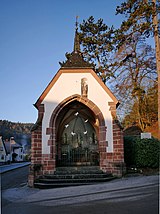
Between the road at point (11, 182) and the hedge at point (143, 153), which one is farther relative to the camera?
the hedge at point (143, 153)

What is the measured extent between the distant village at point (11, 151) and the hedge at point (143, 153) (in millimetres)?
41199

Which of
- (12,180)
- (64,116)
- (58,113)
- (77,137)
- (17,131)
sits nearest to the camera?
(58,113)

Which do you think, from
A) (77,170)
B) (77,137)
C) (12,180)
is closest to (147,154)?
(77,170)

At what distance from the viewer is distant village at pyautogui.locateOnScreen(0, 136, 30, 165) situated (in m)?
53.2

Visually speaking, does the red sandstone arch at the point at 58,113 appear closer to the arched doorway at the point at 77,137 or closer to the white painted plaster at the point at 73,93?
the white painted plaster at the point at 73,93

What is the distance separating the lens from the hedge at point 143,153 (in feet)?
42.2

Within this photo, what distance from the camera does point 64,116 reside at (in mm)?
14883

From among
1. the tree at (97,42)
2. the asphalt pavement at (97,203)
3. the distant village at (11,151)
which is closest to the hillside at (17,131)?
the distant village at (11,151)

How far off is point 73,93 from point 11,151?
164 ft

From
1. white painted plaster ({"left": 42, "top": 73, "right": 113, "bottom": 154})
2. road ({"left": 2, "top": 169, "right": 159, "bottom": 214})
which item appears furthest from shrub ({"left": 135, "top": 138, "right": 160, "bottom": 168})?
road ({"left": 2, "top": 169, "right": 159, "bottom": 214})

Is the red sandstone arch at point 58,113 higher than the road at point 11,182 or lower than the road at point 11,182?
higher

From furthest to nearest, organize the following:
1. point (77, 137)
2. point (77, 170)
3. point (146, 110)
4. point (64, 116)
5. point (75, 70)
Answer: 1. point (146, 110)
2. point (77, 137)
3. point (64, 116)
4. point (75, 70)
5. point (77, 170)

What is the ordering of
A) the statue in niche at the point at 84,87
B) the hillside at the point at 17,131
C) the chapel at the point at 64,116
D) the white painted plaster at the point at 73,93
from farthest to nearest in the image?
the hillside at the point at 17,131 → the statue in niche at the point at 84,87 → the white painted plaster at the point at 73,93 → the chapel at the point at 64,116

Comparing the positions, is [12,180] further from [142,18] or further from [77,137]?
[142,18]
